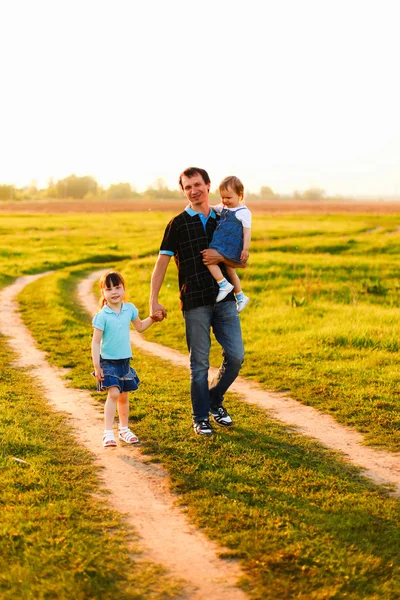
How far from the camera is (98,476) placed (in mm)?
6070

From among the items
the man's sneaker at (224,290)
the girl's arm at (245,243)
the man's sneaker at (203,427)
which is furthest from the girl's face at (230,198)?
the man's sneaker at (203,427)

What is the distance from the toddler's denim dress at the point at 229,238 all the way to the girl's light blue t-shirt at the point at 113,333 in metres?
1.03

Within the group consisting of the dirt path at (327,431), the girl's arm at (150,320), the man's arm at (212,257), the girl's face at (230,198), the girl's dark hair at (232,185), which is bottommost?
the dirt path at (327,431)

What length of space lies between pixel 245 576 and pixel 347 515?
4.11ft

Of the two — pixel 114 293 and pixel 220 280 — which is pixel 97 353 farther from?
pixel 220 280

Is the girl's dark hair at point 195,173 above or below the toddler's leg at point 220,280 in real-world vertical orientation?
above

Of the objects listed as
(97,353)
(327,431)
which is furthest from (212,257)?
(327,431)

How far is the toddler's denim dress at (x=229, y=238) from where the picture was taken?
675 cm

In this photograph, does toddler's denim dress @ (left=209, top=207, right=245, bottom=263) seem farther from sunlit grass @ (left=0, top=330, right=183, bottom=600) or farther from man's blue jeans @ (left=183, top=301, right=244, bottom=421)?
sunlit grass @ (left=0, top=330, right=183, bottom=600)

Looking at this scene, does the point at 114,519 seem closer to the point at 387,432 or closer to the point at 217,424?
the point at 217,424

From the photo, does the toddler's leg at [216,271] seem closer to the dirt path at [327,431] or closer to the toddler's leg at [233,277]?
the toddler's leg at [233,277]

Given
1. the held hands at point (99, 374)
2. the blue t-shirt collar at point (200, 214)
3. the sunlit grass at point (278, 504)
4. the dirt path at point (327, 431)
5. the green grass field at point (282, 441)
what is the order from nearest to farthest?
the sunlit grass at point (278, 504), the green grass field at point (282, 441), the dirt path at point (327, 431), the held hands at point (99, 374), the blue t-shirt collar at point (200, 214)

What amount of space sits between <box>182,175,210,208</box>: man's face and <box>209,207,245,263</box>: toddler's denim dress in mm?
318

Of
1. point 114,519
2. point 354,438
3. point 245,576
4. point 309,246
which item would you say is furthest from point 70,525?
point 309,246
